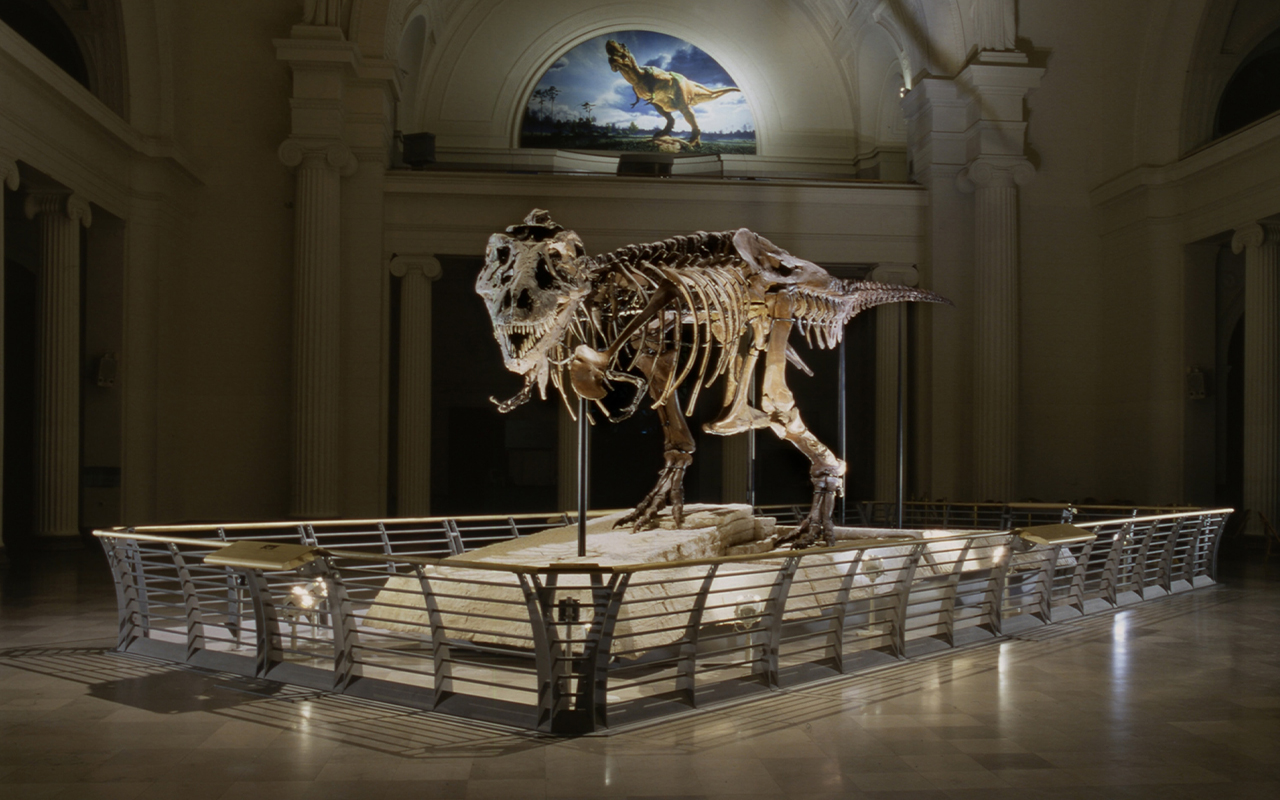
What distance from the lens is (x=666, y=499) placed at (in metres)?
8.84

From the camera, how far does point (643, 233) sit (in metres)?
17.4

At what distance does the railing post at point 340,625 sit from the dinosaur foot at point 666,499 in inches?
126

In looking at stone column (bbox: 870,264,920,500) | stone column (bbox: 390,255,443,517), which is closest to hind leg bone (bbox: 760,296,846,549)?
stone column (bbox: 870,264,920,500)

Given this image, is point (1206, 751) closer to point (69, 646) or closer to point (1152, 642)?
point (1152, 642)

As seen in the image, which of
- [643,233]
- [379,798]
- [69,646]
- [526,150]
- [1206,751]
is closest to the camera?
[379,798]

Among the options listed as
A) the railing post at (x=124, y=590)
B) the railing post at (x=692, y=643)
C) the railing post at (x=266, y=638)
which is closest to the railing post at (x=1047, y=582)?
the railing post at (x=692, y=643)

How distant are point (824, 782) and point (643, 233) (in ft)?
45.2

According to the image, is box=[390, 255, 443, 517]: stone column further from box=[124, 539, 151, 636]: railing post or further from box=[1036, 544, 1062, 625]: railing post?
box=[1036, 544, 1062, 625]: railing post

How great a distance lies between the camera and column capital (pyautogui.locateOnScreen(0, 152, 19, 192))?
1203 cm

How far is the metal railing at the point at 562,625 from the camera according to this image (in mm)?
5047

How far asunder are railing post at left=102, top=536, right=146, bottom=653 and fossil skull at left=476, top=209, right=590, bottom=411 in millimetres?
2736

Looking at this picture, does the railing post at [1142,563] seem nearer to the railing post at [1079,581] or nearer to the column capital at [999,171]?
the railing post at [1079,581]

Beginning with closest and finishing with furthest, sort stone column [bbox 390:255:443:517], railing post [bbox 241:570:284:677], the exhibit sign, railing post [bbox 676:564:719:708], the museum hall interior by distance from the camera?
the museum hall interior, railing post [bbox 676:564:719:708], railing post [bbox 241:570:284:677], stone column [bbox 390:255:443:517], the exhibit sign

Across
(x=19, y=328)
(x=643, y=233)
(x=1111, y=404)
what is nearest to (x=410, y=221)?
(x=643, y=233)
